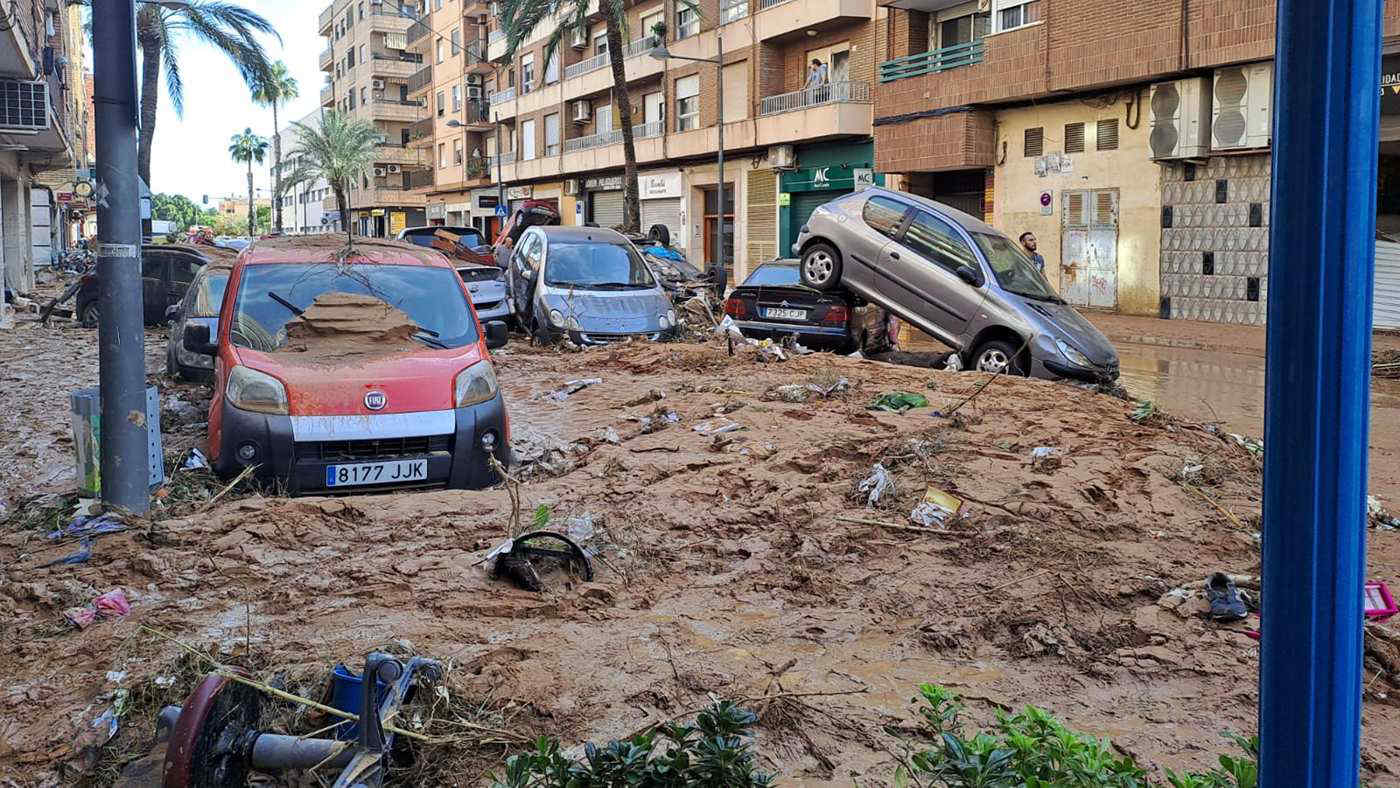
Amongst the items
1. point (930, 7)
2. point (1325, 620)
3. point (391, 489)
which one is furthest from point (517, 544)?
point (930, 7)

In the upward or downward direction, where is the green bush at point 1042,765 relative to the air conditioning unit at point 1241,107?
downward

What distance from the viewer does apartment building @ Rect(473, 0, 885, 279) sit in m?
33.8

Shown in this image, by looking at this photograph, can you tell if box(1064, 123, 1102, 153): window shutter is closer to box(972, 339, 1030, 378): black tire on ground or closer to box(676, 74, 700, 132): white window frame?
box(972, 339, 1030, 378): black tire on ground

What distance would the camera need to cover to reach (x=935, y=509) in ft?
22.2

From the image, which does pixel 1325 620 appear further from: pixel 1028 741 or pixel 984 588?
pixel 984 588

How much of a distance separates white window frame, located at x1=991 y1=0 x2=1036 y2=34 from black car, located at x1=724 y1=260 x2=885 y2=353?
13.7m

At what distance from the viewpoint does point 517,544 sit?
218 inches

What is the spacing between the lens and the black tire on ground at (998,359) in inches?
507

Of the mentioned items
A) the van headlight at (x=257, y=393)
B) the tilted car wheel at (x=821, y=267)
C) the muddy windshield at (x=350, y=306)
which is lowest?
the van headlight at (x=257, y=393)

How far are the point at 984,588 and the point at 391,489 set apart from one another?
367 centimetres

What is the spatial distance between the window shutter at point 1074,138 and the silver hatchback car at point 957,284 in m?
12.9

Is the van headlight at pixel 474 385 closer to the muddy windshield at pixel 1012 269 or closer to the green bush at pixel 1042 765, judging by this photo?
the green bush at pixel 1042 765

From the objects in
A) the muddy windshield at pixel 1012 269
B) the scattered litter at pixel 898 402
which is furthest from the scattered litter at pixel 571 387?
the muddy windshield at pixel 1012 269

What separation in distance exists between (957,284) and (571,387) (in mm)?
4519
